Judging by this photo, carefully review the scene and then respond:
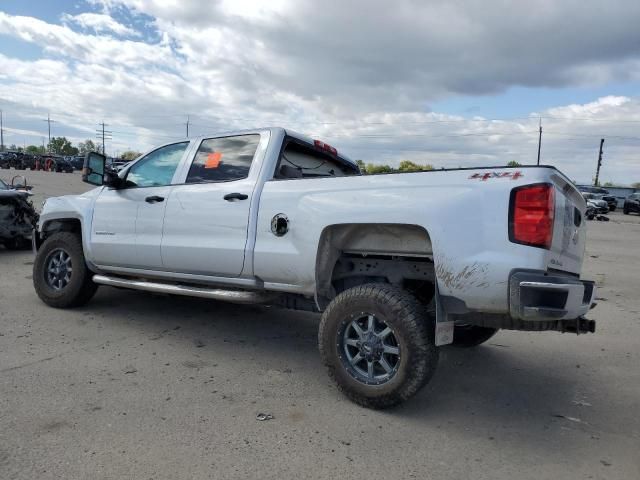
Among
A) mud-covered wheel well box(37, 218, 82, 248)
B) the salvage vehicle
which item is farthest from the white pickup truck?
the salvage vehicle

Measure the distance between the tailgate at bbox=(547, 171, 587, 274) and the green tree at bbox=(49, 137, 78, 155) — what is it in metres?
141

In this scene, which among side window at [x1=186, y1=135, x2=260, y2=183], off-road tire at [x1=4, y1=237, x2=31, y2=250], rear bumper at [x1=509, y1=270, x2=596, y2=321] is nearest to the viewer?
rear bumper at [x1=509, y1=270, x2=596, y2=321]

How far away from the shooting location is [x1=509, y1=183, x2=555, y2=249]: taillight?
2916 mm

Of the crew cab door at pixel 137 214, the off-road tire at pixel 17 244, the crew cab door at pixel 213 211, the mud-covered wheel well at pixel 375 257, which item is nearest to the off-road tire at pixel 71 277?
the crew cab door at pixel 137 214

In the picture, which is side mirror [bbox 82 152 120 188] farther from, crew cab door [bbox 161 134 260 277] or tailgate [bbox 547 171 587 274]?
tailgate [bbox 547 171 587 274]

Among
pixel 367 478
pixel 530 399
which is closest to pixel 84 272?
pixel 367 478

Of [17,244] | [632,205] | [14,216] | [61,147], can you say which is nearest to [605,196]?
[632,205]

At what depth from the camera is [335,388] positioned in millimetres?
3775

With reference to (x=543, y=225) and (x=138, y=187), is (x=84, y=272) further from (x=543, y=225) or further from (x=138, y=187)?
(x=543, y=225)

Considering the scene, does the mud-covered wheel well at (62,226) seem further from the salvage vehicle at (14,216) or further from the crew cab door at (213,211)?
the salvage vehicle at (14,216)

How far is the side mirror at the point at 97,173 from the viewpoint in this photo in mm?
4965

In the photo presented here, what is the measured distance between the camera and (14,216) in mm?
9062

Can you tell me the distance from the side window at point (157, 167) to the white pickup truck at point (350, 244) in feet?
0.06

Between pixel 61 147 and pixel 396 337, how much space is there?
146445 millimetres
